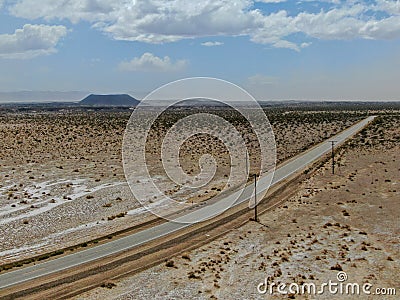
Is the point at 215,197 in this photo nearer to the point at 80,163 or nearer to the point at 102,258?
the point at 102,258

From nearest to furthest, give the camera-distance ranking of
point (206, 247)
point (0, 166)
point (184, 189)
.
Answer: point (206, 247), point (184, 189), point (0, 166)

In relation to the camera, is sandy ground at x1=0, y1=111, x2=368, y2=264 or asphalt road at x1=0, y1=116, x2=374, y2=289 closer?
asphalt road at x1=0, y1=116, x2=374, y2=289

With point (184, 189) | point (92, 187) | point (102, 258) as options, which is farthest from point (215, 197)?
point (102, 258)

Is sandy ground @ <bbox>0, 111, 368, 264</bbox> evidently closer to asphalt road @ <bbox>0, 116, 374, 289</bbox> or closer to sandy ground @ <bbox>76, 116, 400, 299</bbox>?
asphalt road @ <bbox>0, 116, 374, 289</bbox>
